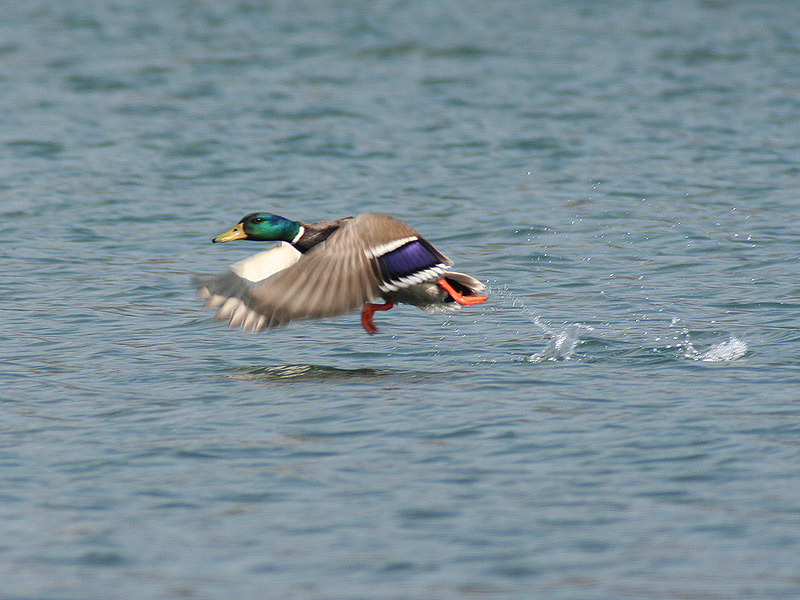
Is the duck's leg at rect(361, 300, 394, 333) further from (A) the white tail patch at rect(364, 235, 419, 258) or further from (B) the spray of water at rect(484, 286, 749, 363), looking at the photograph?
(B) the spray of water at rect(484, 286, 749, 363)

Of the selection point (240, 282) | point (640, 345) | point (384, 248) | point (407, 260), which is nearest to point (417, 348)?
point (407, 260)

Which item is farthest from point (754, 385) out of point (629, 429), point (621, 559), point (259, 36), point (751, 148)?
point (259, 36)

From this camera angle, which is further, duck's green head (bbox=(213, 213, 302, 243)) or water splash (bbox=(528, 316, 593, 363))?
duck's green head (bbox=(213, 213, 302, 243))

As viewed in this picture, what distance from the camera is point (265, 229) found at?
909cm

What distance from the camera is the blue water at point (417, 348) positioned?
17.7 feet

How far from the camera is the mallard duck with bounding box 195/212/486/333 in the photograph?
7.57 m

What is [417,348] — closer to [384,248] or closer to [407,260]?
[407,260]

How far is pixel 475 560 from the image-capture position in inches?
207

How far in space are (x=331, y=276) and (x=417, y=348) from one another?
149cm

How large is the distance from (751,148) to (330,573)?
40.2ft

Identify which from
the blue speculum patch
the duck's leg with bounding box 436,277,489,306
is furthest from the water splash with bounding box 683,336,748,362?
the blue speculum patch

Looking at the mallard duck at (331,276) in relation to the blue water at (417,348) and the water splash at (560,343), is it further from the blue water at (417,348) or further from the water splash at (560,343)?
the water splash at (560,343)

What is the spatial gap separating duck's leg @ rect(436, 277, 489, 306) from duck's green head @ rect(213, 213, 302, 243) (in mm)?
1151

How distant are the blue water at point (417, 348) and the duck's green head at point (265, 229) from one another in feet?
2.60
